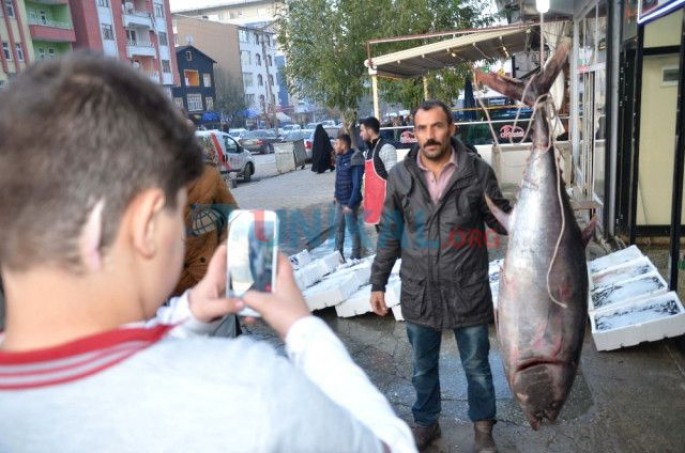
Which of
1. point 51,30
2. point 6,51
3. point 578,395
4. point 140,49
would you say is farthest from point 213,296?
point 140,49

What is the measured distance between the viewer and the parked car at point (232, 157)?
54.7 feet

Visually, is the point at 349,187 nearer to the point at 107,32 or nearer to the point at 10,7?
the point at 10,7

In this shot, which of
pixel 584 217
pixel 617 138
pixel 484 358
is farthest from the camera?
pixel 584 217

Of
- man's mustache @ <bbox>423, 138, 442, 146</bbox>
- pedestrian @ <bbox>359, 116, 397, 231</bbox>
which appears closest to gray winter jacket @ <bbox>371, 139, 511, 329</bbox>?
man's mustache @ <bbox>423, 138, 442, 146</bbox>

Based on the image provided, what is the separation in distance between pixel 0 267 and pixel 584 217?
7203 mm

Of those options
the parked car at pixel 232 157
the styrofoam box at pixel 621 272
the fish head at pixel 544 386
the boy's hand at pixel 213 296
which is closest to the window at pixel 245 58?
the parked car at pixel 232 157

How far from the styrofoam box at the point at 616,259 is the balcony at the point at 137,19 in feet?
153

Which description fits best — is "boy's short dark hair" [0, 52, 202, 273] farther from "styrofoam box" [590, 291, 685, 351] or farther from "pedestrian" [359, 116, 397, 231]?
"pedestrian" [359, 116, 397, 231]

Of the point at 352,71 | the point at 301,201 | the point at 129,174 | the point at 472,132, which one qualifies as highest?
the point at 352,71

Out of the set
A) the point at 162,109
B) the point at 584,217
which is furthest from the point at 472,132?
the point at 162,109

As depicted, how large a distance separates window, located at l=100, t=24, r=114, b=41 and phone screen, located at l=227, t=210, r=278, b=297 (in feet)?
153

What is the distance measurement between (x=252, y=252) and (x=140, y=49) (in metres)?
49.3

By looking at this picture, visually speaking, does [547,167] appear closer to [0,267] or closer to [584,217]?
[0,267]

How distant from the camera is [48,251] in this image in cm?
71
